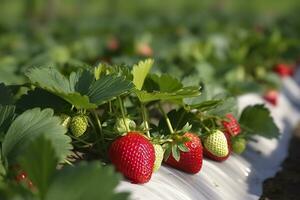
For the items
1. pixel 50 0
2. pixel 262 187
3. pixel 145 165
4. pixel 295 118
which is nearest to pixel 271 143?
pixel 262 187

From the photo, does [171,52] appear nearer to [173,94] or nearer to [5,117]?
[173,94]

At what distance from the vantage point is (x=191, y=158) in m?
2.74

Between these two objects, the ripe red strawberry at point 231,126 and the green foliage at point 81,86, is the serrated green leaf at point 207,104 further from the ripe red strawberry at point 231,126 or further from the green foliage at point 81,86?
the green foliage at point 81,86

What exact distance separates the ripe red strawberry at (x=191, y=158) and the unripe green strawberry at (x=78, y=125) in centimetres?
42

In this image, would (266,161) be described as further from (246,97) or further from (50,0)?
(50,0)

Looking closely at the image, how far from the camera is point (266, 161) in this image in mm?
3793

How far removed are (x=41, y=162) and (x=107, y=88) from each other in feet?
2.02

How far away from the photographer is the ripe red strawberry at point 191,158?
2705 millimetres

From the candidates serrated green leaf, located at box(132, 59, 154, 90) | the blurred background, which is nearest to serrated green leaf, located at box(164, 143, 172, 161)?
serrated green leaf, located at box(132, 59, 154, 90)

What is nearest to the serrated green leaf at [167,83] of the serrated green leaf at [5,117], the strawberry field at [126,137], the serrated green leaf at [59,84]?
the strawberry field at [126,137]

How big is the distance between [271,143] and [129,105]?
1414 mm

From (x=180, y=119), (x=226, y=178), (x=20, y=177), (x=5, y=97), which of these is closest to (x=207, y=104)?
(x=180, y=119)

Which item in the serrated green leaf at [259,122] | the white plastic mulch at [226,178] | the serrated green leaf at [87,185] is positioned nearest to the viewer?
the serrated green leaf at [87,185]

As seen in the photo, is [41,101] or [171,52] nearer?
[41,101]
